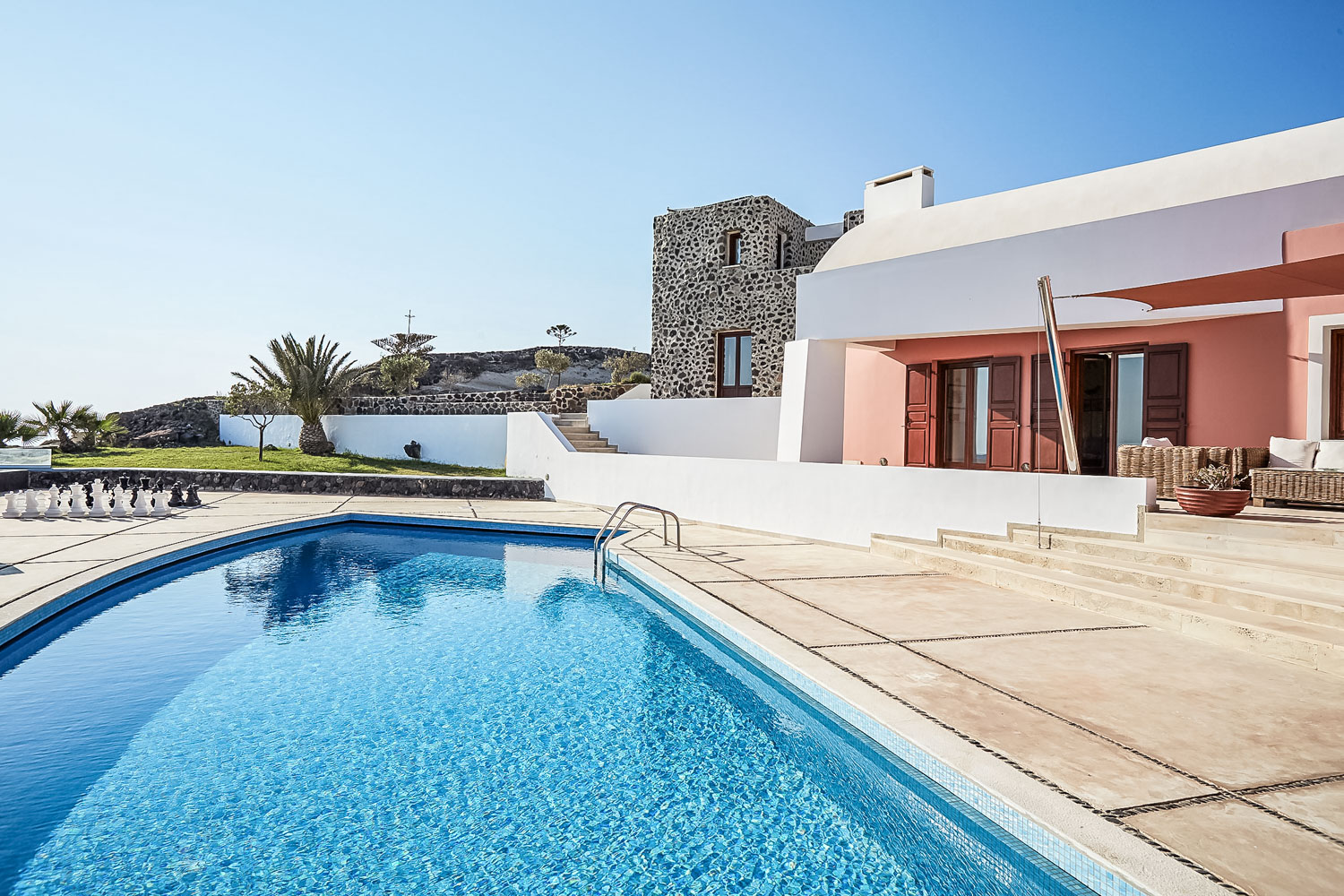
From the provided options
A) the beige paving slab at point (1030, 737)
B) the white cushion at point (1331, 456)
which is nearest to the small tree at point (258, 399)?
the beige paving slab at point (1030, 737)

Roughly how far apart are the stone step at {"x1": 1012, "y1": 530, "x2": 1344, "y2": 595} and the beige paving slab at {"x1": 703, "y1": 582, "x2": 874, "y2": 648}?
3.15m

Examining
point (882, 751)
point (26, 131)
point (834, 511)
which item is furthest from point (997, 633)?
point (26, 131)

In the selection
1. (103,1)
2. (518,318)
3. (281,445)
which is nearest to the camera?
(103,1)

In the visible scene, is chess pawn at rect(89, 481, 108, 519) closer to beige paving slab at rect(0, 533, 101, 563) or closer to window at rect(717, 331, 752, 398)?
beige paving slab at rect(0, 533, 101, 563)

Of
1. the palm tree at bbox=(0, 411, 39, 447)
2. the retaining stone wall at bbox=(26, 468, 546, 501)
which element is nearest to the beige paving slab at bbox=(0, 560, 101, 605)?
the retaining stone wall at bbox=(26, 468, 546, 501)

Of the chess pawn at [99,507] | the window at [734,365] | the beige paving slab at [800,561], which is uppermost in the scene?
the window at [734,365]

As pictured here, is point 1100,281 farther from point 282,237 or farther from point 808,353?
point 282,237

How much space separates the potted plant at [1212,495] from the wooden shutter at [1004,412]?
3623 millimetres

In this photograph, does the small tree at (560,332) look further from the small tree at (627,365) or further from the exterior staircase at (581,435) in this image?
the exterior staircase at (581,435)

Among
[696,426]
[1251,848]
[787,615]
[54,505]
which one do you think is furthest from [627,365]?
[1251,848]

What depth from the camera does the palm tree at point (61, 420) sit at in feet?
67.6

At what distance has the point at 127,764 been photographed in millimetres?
3887

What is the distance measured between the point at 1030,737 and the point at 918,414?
361 inches

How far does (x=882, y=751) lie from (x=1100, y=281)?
8338 mm
